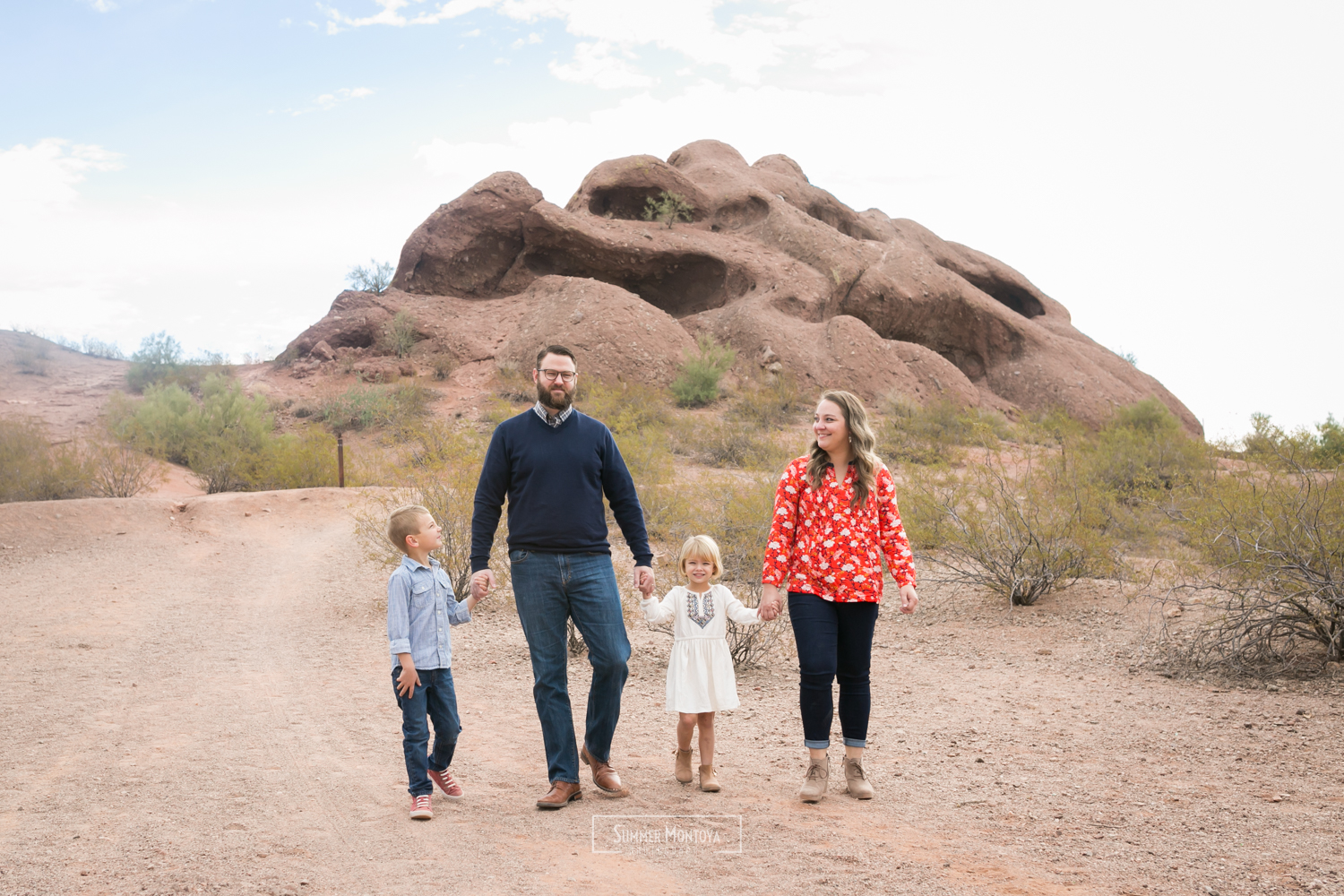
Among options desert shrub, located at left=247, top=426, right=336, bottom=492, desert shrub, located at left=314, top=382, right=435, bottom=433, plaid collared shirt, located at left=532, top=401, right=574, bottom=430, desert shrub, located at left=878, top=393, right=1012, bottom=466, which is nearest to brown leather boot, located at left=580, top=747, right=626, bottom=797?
plaid collared shirt, located at left=532, top=401, right=574, bottom=430

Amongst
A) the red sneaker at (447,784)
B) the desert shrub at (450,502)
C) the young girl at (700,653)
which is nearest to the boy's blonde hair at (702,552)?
the young girl at (700,653)

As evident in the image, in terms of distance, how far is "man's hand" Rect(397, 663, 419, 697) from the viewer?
13.0 feet

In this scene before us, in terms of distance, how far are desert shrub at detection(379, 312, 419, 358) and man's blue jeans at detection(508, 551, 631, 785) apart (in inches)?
1008

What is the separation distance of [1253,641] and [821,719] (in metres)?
4.18

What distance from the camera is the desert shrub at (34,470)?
51.3 ft

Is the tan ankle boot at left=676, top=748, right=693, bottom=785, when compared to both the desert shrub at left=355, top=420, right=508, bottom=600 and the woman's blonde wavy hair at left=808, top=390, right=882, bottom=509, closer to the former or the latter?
the woman's blonde wavy hair at left=808, top=390, right=882, bottom=509

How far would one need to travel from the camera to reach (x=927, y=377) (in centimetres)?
2778

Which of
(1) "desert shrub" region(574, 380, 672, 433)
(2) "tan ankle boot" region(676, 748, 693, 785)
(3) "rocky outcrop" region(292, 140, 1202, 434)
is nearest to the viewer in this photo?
(2) "tan ankle boot" region(676, 748, 693, 785)

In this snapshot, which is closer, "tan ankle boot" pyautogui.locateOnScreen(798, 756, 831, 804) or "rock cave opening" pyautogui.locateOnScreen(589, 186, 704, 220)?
"tan ankle boot" pyautogui.locateOnScreen(798, 756, 831, 804)

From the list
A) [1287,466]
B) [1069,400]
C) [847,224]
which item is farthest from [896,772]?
[847,224]

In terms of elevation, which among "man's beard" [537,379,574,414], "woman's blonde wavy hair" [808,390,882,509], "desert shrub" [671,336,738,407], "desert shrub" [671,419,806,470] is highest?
"desert shrub" [671,336,738,407]

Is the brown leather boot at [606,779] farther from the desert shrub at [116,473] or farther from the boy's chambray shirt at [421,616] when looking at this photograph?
the desert shrub at [116,473]

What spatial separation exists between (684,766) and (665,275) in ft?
89.8

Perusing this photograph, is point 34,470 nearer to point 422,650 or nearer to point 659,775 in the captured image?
point 422,650
